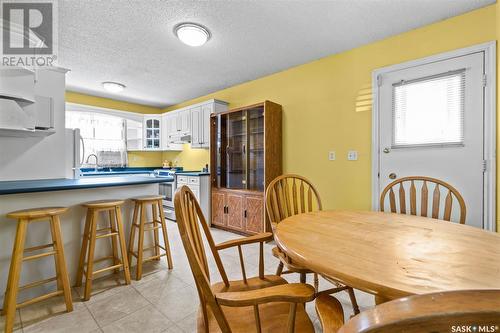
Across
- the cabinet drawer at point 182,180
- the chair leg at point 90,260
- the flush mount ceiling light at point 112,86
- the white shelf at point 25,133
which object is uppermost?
the flush mount ceiling light at point 112,86

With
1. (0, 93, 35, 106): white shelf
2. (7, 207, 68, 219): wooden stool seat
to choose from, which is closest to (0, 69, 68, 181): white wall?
(0, 93, 35, 106): white shelf

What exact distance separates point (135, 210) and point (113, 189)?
0.30 m

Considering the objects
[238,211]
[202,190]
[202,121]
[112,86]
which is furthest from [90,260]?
[112,86]

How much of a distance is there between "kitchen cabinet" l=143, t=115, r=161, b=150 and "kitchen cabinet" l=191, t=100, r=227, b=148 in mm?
1312

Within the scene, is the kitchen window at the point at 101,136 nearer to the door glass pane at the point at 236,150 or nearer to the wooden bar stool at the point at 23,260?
the door glass pane at the point at 236,150

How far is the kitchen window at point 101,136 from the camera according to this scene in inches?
188

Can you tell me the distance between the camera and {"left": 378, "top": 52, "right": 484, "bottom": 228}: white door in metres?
2.15

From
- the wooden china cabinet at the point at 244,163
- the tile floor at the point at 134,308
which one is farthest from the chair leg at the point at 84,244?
the wooden china cabinet at the point at 244,163

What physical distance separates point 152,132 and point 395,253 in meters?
5.47

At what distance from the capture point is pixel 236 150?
3918mm

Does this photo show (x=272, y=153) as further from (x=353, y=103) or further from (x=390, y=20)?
(x=390, y=20)

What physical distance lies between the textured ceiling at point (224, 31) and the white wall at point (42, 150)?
21.3 inches

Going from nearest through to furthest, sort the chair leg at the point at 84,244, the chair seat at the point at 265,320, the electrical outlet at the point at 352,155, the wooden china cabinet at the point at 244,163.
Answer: the chair seat at the point at 265,320, the chair leg at the point at 84,244, the electrical outlet at the point at 352,155, the wooden china cabinet at the point at 244,163

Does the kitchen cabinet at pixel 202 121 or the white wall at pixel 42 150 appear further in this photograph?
the kitchen cabinet at pixel 202 121
